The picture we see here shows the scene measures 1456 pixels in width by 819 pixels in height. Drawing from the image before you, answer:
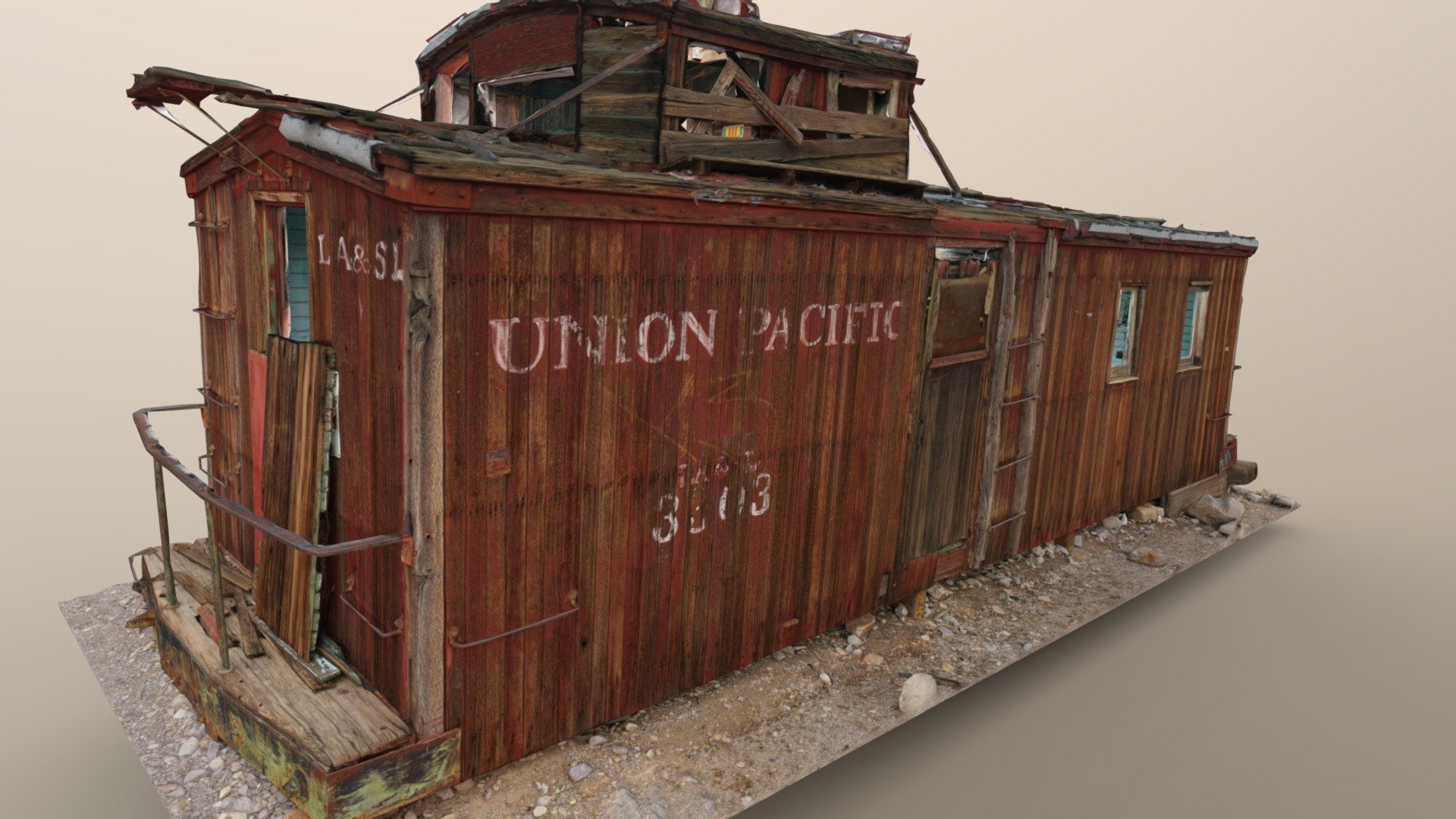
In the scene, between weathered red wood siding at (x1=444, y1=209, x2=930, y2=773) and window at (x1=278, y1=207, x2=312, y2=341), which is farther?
window at (x1=278, y1=207, x2=312, y2=341)

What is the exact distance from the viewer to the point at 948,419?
28.5 feet

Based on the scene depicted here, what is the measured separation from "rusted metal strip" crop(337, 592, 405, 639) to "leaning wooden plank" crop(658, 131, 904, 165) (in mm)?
3533

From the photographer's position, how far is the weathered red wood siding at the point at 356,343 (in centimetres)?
534

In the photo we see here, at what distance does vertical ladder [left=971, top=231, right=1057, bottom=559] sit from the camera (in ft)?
29.6

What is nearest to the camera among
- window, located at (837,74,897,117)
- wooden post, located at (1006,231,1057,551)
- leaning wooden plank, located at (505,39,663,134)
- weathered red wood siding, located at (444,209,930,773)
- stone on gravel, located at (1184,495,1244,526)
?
weathered red wood siding, located at (444,209,930,773)

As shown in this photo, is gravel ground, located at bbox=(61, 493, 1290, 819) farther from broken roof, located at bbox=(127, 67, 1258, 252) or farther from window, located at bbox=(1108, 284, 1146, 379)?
broken roof, located at bbox=(127, 67, 1258, 252)

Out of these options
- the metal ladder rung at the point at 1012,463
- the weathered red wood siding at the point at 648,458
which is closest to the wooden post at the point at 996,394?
the metal ladder rung at the point at 1012,463

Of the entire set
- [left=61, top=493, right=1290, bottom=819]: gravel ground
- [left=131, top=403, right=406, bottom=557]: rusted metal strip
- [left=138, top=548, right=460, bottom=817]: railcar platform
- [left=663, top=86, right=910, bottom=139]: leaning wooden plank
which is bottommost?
[left=61, top=493, right=1290, bottom=819]: gravel ground

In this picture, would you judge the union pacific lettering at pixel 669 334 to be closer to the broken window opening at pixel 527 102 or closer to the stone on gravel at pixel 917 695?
the broken window opening at pixel 527 102

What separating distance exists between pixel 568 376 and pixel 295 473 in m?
2.20

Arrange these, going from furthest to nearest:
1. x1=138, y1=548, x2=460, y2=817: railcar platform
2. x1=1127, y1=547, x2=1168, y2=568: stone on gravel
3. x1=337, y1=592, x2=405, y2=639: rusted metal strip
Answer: x1=1127, y1=547, x2=1168, y2=568: stone on gravel
x1=337, y1=592, x2=405, y2=639: rusted metal strip
x1=138, y1=548, x2=460, y2=817: railcar platform

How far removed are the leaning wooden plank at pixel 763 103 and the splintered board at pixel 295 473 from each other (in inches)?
137

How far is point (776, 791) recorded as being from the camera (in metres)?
6.30

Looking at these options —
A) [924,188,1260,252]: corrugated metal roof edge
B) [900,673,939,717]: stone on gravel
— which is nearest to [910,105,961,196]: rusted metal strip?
[924,188,1260,252]: corrugated metal roof edge
